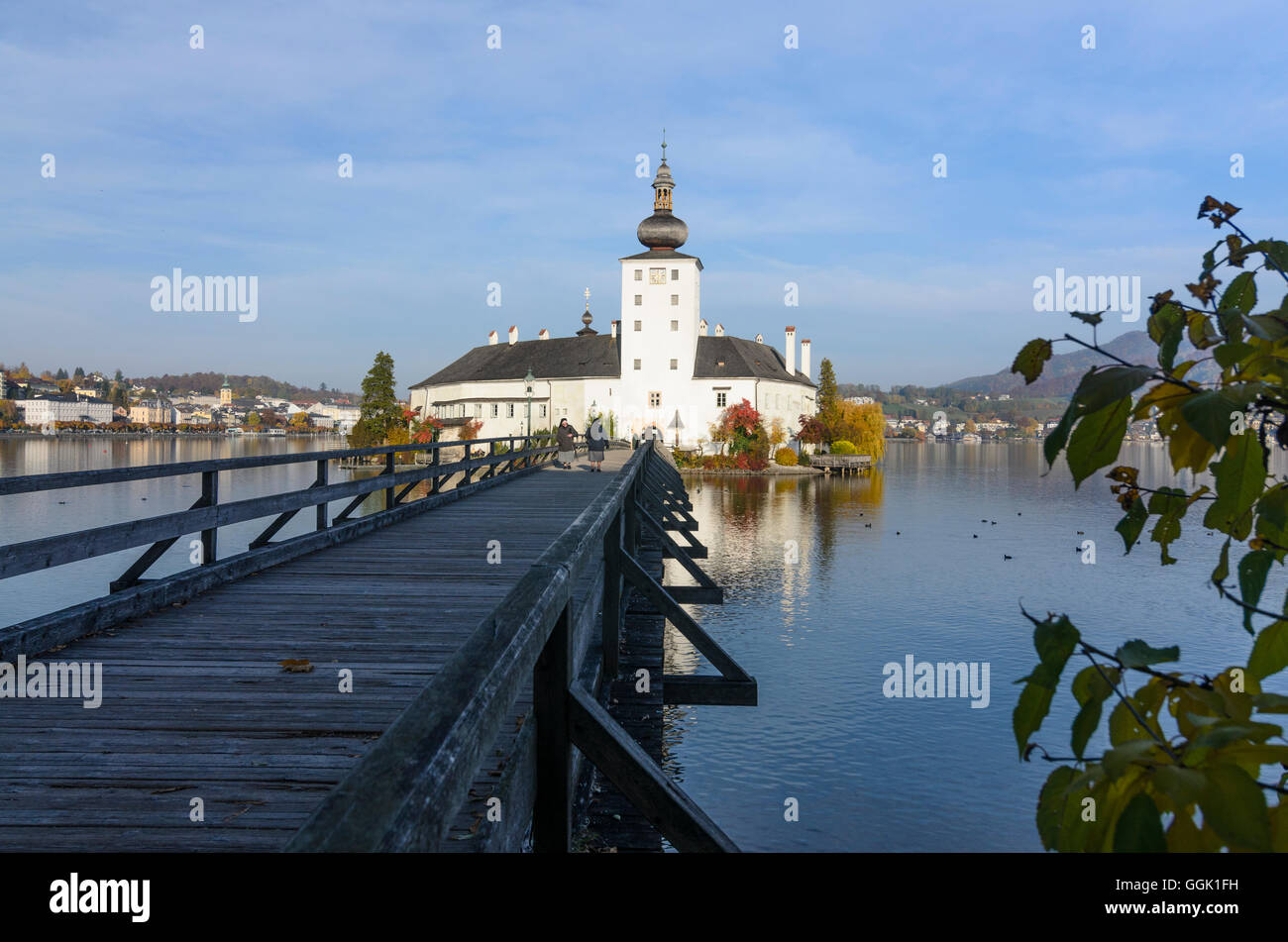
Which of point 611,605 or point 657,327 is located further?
point 657,327

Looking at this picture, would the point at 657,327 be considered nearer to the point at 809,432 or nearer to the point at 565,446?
the point at 809,432

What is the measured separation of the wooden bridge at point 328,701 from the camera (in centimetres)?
178

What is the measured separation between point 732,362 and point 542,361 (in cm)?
1963

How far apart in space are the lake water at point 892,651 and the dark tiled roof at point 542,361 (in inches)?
1409

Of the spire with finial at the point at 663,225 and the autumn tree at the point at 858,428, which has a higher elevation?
the spire with finial at the point at 663,225

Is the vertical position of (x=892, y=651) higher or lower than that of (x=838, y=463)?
lower

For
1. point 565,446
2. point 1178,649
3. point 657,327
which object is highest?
point 657,327

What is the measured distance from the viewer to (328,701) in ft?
16.0
